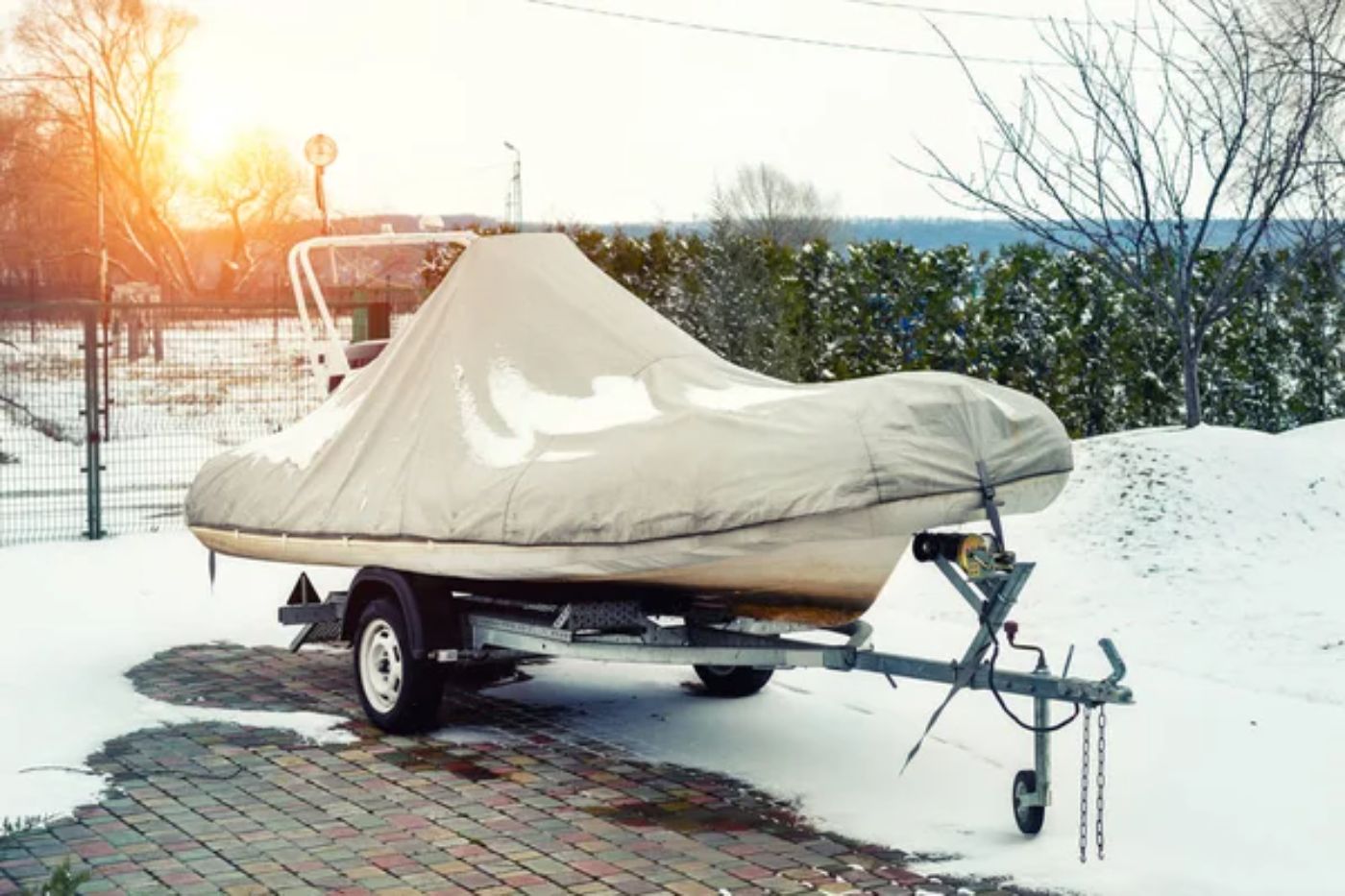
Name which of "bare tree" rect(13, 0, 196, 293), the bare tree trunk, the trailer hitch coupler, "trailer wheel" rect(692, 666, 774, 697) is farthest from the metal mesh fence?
"bare tree" rect(13, 0, 196, 293)

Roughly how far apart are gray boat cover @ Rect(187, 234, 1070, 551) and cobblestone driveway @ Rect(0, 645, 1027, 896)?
44.9 inches

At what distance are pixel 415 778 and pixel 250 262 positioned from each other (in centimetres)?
7116

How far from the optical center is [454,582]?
955 cm

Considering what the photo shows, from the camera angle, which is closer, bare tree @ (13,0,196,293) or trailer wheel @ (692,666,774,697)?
trailer wheel @ (692,666,774,697)

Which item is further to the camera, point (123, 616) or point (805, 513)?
point (123, 616)

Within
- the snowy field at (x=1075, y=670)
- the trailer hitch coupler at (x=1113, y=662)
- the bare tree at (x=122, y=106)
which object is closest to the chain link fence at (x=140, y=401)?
the snowy field at (x=1075, y=670)

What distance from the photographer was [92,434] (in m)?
17.0

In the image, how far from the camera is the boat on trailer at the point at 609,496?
24.9ft

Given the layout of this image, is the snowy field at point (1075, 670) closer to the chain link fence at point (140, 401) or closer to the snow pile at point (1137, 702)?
→ the snow pile at point (1137, 702)

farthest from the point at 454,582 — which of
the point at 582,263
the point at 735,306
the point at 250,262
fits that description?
the point at 250,262

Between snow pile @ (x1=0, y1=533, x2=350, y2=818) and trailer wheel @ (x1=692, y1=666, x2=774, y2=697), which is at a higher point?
trailer wheel @ (x1=692, y1=666, x2=774, y2=697)

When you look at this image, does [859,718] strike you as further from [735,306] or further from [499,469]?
[735,306]

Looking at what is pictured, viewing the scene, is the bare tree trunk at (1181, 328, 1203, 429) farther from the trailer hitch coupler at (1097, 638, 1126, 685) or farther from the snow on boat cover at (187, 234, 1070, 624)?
the trailer hitch coupler at (1097, 638, 1126, 685)

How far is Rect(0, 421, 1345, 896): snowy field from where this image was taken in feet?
25.5
